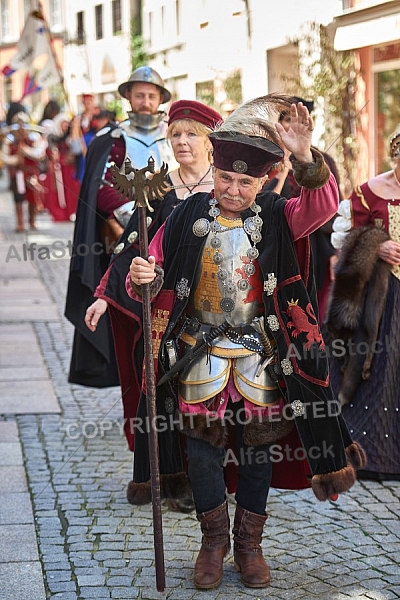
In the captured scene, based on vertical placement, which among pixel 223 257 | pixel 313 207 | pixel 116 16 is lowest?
pixel 223 257

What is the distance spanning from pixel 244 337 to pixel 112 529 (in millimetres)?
1186

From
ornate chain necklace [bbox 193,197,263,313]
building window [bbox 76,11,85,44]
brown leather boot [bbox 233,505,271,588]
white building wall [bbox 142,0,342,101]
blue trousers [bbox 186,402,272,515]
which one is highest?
building window [bbox 76,11,85,44]

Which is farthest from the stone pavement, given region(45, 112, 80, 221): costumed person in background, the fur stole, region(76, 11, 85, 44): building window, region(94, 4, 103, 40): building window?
region(45, 112, 80, 221): costumed person in background

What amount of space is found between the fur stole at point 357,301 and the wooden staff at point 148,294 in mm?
1637

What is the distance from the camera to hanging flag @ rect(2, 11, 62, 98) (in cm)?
1387

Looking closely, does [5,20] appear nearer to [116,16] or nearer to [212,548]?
[116,16]

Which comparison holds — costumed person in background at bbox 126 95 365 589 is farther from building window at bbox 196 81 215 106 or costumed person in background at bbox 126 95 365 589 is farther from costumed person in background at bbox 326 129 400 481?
building window at bbox 196 81 215 106

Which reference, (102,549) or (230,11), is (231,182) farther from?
(230,11)

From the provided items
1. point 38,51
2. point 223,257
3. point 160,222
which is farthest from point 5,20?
point 223,257

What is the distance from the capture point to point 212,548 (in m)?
3.64

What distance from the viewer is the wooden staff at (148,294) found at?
10.9ft

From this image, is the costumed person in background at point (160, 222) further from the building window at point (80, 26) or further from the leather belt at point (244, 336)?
the building window at point (80, 26)

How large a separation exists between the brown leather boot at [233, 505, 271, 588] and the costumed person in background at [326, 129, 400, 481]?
1304mm

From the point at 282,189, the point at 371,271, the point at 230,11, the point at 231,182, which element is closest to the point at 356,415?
the point at 371,271
